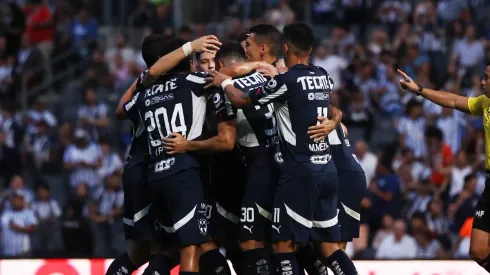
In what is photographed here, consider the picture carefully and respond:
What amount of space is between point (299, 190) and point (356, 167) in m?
1.09

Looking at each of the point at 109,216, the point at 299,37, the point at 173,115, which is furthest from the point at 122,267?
the point at 109,216

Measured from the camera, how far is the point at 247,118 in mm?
→ 10727

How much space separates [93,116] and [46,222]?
2.64m

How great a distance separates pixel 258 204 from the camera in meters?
10.5

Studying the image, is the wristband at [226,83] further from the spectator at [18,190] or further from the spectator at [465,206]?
the spectator at [18,190]

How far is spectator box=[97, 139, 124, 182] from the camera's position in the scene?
62.0 feet

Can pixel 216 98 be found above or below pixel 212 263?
above

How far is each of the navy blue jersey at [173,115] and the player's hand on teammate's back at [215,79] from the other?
54 mm

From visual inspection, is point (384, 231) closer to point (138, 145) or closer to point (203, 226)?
point (138, 145)

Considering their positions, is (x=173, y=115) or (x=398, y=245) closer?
(x=173, y=115)

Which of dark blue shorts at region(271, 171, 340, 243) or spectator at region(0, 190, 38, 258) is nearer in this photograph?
dark blue shorts at region(271, 171, 340, 243)

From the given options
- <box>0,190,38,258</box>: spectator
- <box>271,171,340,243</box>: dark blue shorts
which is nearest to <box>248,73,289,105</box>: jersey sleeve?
<box>271,171,340,243</box>: dark blue shorts

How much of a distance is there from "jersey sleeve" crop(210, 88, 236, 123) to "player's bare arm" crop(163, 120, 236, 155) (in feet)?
0.14

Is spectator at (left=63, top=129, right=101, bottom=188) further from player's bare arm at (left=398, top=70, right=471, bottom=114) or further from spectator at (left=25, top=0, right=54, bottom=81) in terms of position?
player's bare arm at (left=398, top=70, right=471, bottom=114)
